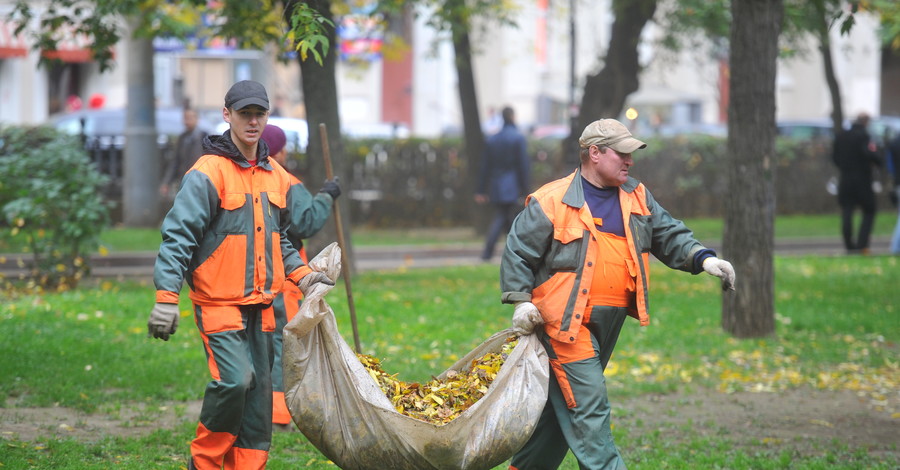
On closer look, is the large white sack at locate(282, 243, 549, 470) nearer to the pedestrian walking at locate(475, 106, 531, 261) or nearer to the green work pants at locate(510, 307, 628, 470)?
the green work pants at locate(510, 307, 628, 470)

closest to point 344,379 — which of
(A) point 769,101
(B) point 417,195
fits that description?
(A) point 769,101

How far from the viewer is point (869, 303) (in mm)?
11172

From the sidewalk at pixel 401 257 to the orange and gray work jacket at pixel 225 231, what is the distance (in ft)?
23.3

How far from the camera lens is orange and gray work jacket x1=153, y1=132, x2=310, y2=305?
15.1 ft

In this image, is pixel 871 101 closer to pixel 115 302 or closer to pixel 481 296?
pixel 481 296

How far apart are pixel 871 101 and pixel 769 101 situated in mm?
34196

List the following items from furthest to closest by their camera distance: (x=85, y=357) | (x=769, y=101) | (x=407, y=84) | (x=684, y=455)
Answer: (x=407, y=84)
(x=769, y=101)
(x=85, y=357)
(x=684, y=455)

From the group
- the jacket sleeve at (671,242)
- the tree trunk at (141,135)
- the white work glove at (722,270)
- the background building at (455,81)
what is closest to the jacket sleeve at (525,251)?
the jacket sleeve at (671,242)

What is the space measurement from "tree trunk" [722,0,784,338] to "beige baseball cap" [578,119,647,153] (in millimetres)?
4656

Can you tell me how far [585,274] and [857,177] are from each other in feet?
40.4

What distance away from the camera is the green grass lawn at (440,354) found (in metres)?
5.97

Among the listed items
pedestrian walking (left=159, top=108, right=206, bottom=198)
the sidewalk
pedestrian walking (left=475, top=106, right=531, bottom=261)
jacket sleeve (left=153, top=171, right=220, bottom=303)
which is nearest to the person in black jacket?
the sidewalk

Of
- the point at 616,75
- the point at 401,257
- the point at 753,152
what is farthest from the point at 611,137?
the point at 401,257

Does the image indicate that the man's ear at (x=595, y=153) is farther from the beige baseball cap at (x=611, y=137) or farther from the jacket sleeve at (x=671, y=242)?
the jacket sleeve at (x=671, y=242)
